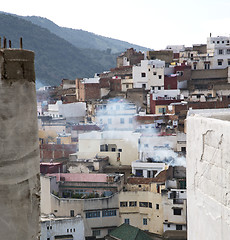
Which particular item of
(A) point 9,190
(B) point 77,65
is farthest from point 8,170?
(B) point 77,65

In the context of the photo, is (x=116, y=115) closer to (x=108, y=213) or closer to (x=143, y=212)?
(x=143, y=212)

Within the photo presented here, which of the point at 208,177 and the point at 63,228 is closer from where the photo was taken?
the point at 208,177

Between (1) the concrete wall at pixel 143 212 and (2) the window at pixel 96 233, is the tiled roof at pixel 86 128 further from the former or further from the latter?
(2) the window at pixel 96 233

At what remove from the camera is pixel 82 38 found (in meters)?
172

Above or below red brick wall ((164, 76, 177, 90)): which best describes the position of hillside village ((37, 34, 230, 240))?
below

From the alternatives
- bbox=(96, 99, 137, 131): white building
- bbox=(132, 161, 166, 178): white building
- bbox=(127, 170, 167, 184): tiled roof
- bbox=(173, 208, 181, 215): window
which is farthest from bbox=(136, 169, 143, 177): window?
bbox=(96, 99, 137, 131): white building

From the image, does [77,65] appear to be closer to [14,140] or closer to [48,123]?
[48,123]

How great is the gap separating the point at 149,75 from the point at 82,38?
139792 millimetres

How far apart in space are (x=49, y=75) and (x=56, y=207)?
65.7 m

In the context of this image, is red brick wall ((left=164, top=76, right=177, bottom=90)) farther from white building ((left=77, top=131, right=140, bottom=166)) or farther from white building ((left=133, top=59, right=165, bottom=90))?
white building ((left=77, top=131, right=140, bottom=166))

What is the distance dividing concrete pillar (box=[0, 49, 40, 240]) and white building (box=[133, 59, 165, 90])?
1257 inches

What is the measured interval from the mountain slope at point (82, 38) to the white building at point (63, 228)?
137m

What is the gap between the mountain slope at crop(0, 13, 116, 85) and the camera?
288 ft

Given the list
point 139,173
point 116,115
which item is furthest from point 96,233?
point 116,115
